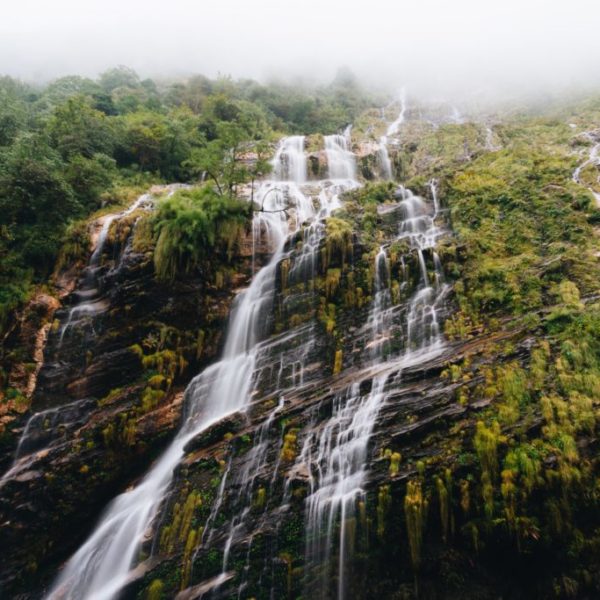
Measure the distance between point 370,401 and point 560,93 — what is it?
131ft

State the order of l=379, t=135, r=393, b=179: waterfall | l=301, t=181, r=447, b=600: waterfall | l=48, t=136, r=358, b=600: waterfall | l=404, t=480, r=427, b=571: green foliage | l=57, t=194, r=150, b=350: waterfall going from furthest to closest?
1. l=379, t=135, r=393, b=179: waterfall
2. l=57, t=194, r=150, b=350: waterfall
3. l=48, t=136, r=358, b=600: waterfall
4. l=301, t=181, r=447, b=600: waterfall
5. l=404, t=480, r=427, b=571: green foliage

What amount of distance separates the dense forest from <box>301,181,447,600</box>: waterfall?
5cm

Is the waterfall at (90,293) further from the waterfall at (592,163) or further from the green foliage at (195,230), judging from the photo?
the waterfall at (592,163)

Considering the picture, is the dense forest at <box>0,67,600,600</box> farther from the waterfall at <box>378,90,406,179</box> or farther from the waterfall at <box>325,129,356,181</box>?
the waterfall at <box>378,90,406,179</box>

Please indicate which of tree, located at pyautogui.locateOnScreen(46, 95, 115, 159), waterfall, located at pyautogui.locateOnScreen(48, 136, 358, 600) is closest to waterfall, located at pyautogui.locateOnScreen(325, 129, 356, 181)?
waterfall, located at pyautogui.locateOnScreen(48, 136, 358, 600)

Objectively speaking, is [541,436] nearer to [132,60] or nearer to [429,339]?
[429,339]

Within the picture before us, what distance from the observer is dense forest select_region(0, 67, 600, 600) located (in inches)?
311

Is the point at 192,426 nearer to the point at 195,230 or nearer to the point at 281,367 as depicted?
the point at 281,367

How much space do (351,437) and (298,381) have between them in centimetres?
301

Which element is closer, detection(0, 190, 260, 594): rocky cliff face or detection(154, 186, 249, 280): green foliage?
detection(0, 190, 260, 594): rocky cliff face

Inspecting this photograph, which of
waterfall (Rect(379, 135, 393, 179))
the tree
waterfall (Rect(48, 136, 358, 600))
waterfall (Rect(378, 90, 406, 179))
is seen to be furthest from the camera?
waterfall (Rect(378, 90, 406, 179))

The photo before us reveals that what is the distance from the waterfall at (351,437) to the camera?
27.4 ft

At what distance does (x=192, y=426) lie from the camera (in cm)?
1295

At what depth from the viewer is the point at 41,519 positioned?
1182 cm
